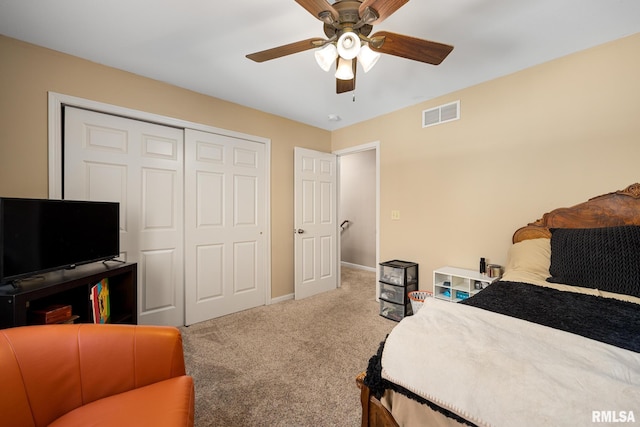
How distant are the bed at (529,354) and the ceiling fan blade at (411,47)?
1.45 meters

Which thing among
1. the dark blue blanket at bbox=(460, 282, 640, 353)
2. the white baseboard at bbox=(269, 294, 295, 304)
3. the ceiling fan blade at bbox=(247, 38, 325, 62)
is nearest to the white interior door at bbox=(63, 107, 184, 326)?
the white baseboard at bbox=(269, 294, 295, 304)

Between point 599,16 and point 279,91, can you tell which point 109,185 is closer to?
point 279,91

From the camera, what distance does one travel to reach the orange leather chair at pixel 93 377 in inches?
38.3

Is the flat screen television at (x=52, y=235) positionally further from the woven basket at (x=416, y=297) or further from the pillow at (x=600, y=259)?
the pillow at (x=600, y=259)

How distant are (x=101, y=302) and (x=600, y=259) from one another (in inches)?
138

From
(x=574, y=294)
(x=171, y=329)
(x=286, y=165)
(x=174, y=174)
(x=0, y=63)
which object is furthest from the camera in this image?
(x=286, y=165)

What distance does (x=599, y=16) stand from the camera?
1.74m

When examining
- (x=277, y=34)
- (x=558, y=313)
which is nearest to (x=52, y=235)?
(x=277, y=34)

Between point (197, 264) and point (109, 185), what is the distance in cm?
112

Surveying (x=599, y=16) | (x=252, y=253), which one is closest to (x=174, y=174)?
(x=252, y=253)

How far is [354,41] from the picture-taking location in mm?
1374
